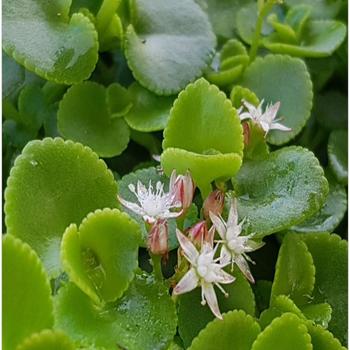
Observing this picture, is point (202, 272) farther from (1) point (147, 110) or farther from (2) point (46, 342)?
(1) point (147, 110)

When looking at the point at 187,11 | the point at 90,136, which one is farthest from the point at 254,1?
the point at 90,136

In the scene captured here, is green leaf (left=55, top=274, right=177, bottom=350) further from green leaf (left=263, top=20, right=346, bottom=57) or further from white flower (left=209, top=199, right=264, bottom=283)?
green leaf (left=263, top=20, right=346, bottom=57)

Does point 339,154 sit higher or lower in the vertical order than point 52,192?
lower

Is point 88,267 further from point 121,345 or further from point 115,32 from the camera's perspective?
point 115,32

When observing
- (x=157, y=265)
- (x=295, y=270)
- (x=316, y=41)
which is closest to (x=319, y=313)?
(x=295, y=270)

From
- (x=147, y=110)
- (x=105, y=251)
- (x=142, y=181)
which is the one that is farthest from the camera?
(x=147, y=110)

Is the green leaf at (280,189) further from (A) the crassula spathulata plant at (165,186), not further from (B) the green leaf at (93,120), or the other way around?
(B) the green leaf at (93,120)
